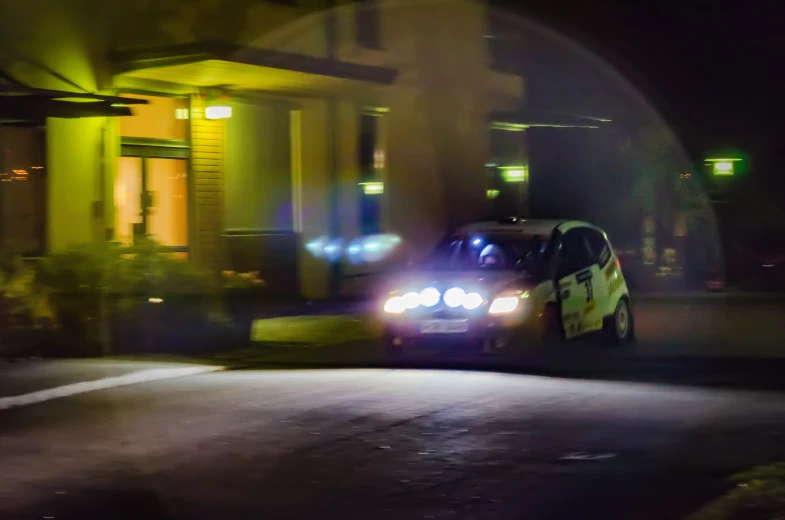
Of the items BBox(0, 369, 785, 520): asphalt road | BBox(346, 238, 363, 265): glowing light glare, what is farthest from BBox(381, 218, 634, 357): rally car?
BBox(346, 238, 363, 265): glowing light glare

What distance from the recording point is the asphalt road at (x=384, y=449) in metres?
7.83

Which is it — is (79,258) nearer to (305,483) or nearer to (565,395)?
(565,395)

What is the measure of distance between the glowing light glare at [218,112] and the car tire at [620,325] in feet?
24.6

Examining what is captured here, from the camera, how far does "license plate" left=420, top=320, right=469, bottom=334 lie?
13.5 metres

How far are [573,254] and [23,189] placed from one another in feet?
25.6

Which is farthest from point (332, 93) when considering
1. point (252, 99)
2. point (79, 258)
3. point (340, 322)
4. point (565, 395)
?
point (565, 395)

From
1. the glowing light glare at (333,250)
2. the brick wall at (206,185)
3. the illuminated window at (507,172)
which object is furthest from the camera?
the illuminated window at (507,172)

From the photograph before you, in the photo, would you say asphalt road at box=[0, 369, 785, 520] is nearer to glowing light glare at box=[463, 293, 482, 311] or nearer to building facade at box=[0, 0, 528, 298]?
glowing light glare at box=[463, 293, 482, 311]

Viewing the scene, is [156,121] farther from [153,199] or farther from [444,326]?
[444,326]

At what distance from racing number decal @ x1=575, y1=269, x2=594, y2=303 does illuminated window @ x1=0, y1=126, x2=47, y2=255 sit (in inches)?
300

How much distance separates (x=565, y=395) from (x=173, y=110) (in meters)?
10.9

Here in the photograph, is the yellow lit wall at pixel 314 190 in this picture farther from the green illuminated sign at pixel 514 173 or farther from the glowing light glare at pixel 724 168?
the glowing light glare at pixel 724 168

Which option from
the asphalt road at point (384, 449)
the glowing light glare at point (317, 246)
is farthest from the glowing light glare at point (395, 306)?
the glowing light glare at point (317, 246)

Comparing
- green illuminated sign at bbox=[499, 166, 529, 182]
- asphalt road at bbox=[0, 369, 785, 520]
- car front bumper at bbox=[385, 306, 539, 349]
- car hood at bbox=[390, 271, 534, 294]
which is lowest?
asphalt road at bbox=[0, 369, 785, 520]
